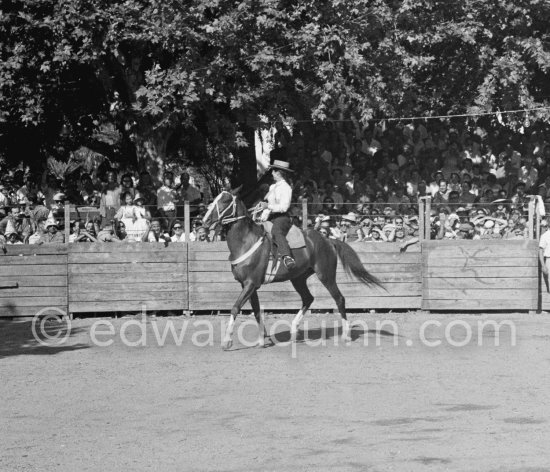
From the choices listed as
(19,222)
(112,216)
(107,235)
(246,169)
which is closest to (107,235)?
(107,235)

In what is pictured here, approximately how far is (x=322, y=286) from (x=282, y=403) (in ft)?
30.6

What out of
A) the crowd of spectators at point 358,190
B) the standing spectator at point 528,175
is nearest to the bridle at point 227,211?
the crowd of spectators at point 358,190

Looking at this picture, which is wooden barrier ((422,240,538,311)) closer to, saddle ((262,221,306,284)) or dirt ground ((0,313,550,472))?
dirt ground ((0,313,550,472))

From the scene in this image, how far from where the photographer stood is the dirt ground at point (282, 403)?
1002cm

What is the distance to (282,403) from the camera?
12852mm

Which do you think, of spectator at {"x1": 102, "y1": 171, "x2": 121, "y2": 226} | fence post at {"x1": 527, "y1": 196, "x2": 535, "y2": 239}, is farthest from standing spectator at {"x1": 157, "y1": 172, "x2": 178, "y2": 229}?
fence post at {"x1": 527, "y1": 196, "x2": 535, "y2": 239}

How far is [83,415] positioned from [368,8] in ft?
43.1

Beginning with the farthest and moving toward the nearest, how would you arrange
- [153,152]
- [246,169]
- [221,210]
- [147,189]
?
[246,169]
[153,152]
[147,189]
[221,210]

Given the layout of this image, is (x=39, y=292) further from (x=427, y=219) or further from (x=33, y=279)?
(x=427, y=219)

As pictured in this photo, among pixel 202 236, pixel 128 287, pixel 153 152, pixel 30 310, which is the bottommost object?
pixel 30 310

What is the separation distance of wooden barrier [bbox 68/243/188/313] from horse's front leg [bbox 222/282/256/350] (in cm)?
458

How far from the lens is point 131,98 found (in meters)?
23.6

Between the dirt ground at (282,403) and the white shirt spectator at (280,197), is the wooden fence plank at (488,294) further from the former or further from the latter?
the white shirt spectator at (280,197)

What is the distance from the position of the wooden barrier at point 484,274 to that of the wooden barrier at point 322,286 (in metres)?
0.43
